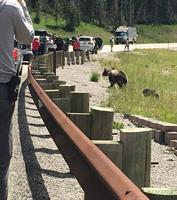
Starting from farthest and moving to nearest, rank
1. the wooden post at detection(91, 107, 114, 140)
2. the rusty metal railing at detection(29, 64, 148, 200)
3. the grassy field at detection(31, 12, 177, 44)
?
1. the grassy field at detection(31, 12, 177, 44)
2. the wooden post at detection(91, 107, 114, 140)
3. the rusty metal railing at detection(29, 64, 148, 200)

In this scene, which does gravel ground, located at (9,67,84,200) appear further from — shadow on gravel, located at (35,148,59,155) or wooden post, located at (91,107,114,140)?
wooden post, located at (91,107,114,140)

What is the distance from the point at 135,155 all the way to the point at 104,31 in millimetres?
107724

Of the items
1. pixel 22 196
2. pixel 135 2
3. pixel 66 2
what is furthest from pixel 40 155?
pixel 135 2

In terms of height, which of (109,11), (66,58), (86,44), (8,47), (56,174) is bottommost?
(66,58)

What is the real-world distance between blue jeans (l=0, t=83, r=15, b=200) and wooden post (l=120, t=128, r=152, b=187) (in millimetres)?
1001

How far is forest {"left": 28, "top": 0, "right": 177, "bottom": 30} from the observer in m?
106

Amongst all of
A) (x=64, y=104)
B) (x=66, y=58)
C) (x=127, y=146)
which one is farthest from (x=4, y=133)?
(x=66, y=58)

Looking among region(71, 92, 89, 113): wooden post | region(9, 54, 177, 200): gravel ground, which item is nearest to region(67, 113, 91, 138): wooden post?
region(9, 54, 177, 200): gravel ground

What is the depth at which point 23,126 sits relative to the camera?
10367 mm

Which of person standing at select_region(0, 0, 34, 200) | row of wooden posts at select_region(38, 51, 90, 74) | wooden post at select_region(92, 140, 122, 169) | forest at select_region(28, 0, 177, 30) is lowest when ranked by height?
row of wooden posts at select_region(38, 51, 90, 74)

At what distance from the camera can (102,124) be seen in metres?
6.07

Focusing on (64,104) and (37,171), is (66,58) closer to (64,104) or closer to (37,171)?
(64,104)

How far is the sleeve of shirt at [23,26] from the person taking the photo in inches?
194

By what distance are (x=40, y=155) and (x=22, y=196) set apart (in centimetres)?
213
